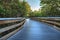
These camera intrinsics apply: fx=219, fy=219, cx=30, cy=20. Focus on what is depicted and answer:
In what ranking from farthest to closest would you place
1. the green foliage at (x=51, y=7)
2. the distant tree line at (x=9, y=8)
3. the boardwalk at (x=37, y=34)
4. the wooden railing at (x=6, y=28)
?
the green foliage at (x=51, y=7) → the distant tree line at (x=9, y=8) → the boardwalk at (x=37, y=34) → the wooden railing at (x=6, y=28)

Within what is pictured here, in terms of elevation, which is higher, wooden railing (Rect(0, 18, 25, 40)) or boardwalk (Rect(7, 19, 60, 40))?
wooden railing (Rect(0, 18, 25, 40))

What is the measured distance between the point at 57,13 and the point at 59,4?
11.3 ft

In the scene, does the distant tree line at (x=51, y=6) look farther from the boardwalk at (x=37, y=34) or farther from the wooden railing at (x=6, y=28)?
the wooden railing at (x=6, y=28)

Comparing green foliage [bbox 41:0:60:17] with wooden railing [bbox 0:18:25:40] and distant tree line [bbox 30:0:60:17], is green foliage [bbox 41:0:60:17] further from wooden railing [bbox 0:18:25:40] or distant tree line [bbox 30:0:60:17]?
wooden railing [bbox 0:18:25:40]

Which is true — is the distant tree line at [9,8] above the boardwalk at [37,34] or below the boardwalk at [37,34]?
above

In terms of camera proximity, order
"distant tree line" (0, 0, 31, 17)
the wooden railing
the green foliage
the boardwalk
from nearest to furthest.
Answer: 1. the wooden railing
2. the boardwalk
3. "distant tree line" (0, 0, 31, 17)
4. the green foliage

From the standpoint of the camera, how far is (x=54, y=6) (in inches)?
3115

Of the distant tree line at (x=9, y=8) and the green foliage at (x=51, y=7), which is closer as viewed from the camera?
the distant tree line at (x=9, y=8)

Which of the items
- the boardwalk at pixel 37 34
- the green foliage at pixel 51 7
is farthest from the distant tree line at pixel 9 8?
the boardwalk at pixel 37 34

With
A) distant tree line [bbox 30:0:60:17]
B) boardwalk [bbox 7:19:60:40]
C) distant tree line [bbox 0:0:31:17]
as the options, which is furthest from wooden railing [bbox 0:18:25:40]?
distant tree line [bbox 30:0:60:17]

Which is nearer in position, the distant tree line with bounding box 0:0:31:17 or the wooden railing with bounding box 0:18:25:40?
the wooden railing with bounding box 0:18:25:40

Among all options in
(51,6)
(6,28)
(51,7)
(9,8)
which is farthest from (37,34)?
(51,6)

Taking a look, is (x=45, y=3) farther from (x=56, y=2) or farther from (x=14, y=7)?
(x=14, y=7)

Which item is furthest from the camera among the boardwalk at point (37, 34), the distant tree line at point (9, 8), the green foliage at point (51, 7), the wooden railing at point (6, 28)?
the green foliage at point (51, 7)
